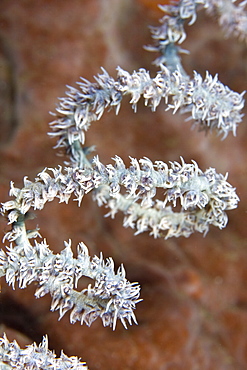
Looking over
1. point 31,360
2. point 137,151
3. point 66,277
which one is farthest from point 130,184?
point 137,151

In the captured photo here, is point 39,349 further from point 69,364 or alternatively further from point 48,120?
point 48,120

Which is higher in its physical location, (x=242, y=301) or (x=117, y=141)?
(x=117, y=141)

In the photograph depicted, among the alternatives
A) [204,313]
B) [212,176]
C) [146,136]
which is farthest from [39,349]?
[146,136]

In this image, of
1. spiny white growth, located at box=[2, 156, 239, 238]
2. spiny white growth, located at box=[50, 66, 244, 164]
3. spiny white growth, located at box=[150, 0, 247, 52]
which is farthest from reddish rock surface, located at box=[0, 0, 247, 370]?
spiny white growth, located at box=[2, 156, 239, 238]

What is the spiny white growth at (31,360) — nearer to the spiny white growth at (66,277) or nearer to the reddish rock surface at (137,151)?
the spiny white growth at (66,277)

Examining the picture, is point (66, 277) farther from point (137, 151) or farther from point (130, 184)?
point (137, 151)
